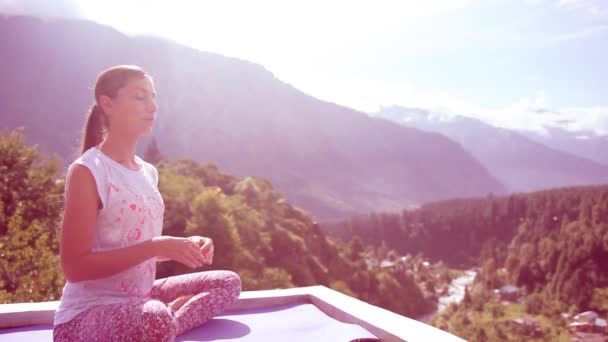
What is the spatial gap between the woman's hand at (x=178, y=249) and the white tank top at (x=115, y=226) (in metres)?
0.18

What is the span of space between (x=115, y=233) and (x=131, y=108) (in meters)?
0.70

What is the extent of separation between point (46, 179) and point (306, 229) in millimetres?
33590

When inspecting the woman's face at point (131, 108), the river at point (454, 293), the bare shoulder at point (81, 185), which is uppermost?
the woman's face at point (131, 108)

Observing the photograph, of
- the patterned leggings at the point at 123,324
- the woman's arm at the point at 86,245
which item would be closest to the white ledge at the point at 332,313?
the patterned leggings at the point at 123,324

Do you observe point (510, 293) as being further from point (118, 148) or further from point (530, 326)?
point (118, 148)

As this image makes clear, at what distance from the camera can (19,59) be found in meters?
185

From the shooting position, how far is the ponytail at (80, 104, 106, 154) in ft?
9.84

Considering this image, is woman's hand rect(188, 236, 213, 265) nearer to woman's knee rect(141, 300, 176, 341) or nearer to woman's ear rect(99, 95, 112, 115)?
woman's knee rect(141, 300, 176, 341)

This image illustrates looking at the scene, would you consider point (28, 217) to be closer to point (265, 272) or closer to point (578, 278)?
point (265, 272)

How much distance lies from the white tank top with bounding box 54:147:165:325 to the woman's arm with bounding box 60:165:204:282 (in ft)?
0.23

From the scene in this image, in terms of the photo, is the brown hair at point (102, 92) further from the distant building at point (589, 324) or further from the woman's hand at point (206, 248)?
the distant building at point (589, 324)

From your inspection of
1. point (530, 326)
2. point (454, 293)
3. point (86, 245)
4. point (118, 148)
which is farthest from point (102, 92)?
point (454, 293)

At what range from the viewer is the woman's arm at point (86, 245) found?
2510mm

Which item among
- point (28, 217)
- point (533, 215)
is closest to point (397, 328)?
point (28, 217)
